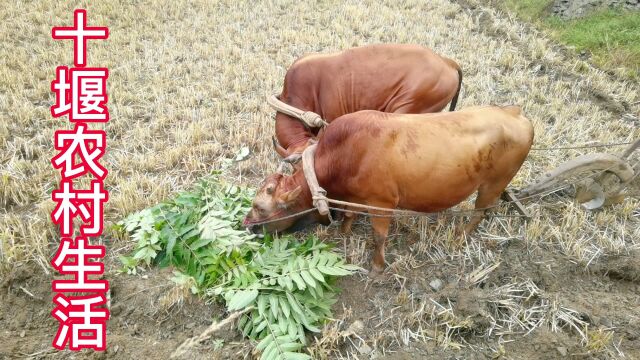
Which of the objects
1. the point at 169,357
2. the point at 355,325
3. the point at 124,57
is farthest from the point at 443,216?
the point at 124,57

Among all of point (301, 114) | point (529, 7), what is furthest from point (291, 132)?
point (529, 7)

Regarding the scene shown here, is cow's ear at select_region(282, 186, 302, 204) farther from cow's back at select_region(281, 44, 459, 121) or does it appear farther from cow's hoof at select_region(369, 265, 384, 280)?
cow's back at select_region(281, 44, 459, 121)

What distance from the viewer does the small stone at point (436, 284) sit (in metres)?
3.74

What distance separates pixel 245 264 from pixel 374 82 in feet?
7.50

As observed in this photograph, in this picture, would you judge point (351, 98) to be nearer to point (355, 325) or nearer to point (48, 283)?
point (355, 325)

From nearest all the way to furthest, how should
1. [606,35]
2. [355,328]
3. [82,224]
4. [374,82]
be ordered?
[355,328] → [82,224] → [374,82] → [606,35]

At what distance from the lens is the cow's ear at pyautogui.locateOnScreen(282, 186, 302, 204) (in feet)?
11.4

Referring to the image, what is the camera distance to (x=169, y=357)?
3.15 metres

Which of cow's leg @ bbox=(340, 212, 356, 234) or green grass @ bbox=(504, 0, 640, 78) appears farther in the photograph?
green grass @ bbox=(504, 0, 640, 78)

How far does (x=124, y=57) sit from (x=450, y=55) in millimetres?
5537

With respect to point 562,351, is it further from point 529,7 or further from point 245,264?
point 529,7

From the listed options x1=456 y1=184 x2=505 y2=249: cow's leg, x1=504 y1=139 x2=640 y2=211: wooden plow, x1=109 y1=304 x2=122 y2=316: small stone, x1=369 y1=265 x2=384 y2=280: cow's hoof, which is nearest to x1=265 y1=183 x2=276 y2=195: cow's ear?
x1=369 y1=265 x2=384 y2=280: cow's hoof

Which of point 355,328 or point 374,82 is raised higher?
point 374,82

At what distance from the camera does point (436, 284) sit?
3.76 m
